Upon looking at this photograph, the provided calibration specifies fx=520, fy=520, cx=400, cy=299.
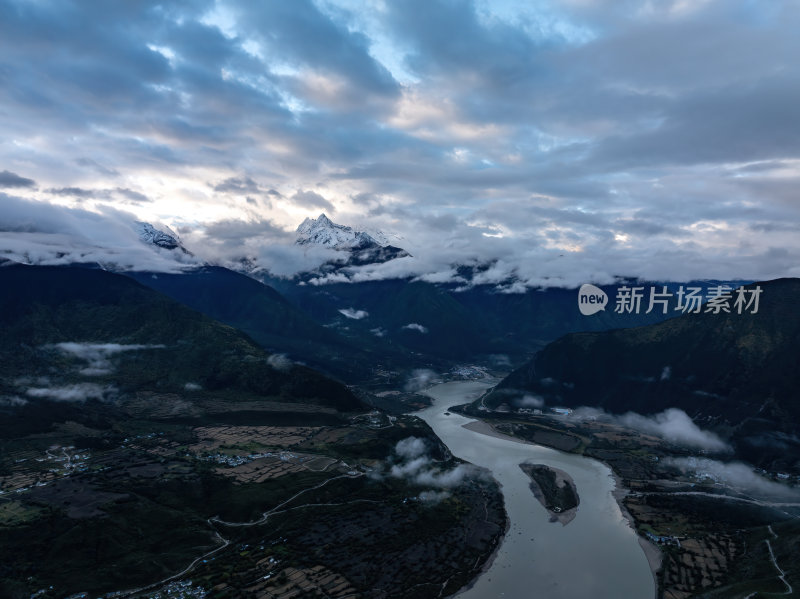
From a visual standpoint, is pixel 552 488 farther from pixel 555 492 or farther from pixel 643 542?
pixel 643 542

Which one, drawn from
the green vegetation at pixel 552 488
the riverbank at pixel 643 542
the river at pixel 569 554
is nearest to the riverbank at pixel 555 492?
the green vegetation at pixel 552 488

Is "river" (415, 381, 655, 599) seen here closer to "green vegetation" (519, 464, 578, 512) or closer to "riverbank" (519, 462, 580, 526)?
"riverbank" (519, 462, 580, 526)

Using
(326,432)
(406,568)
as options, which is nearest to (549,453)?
(326,432)

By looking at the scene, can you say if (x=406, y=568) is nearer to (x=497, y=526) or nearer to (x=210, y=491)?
(x=497, y=526)

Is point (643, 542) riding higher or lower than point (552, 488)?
higher

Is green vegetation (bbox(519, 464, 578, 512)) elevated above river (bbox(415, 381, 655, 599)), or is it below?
above

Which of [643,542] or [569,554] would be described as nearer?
[569,554]

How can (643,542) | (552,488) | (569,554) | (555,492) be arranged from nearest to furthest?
(569,554), (643,542), (555,492), (552,488)

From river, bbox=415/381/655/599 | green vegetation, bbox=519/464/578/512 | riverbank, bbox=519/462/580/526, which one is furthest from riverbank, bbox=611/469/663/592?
green vegetation, bbox=519/464/578/512

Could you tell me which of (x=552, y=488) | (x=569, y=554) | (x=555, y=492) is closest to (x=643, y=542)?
(x=569, y=554)

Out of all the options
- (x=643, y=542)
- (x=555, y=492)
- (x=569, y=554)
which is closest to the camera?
(x=569, y=554)

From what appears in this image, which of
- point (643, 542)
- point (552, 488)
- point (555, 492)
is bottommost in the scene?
point (555, 492)
